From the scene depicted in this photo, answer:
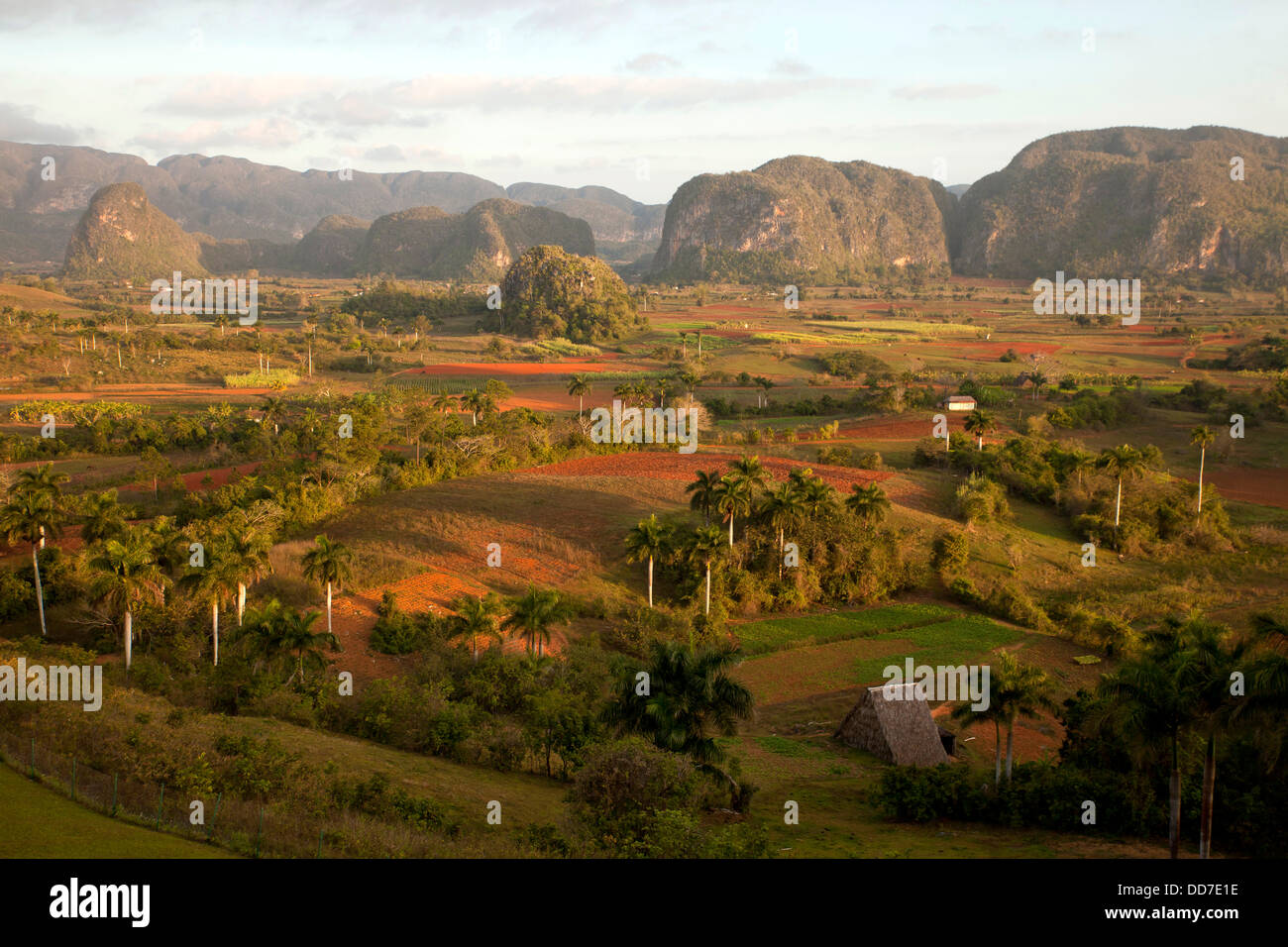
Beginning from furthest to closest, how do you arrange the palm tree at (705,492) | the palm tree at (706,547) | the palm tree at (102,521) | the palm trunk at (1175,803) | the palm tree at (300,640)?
the palm tree at (705,492), the palm tree at (706,547), the palm tree at (102,521), the palm tree at (300,640), the palm trunk at (1175,803)

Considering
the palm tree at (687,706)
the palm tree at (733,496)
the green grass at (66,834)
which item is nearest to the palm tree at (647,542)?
the palm tree at (733,496)

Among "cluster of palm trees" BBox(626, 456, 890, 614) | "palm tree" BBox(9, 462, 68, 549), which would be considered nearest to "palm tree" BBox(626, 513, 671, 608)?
"cluster of palm trees" BBox(626, 456, 890, 614)

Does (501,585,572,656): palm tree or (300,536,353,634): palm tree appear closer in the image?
(501,585,572,656): palm tree

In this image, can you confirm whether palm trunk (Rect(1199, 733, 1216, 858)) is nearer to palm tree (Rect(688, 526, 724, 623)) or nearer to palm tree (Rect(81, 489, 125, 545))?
palm tree (Rect(688, 526, 724, 623))

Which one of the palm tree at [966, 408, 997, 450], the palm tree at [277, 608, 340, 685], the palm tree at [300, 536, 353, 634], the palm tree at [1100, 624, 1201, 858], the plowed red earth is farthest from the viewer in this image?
the plowed red earth

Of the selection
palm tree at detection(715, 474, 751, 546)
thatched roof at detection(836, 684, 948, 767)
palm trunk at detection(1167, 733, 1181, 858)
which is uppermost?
palm tree at detection(715, 474, 751, 546)

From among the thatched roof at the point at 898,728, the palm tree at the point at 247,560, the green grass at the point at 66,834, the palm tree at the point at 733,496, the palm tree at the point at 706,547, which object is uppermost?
the palm tree at the point at 733,496

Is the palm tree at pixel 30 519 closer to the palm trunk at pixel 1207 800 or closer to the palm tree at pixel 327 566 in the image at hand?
the palm tree at pixel 327 566
